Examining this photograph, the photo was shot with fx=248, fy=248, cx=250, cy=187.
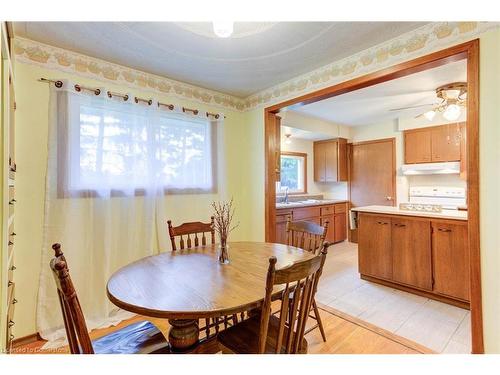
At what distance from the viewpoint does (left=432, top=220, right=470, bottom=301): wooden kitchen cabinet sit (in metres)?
2.32

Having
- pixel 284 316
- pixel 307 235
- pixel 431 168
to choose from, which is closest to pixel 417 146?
pixel 431 168

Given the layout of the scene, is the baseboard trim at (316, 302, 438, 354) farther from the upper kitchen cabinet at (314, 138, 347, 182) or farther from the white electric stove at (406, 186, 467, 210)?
the upper kitchen cabinet at (314, 138, 347, 182)

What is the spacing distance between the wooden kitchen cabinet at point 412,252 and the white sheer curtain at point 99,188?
2516mm

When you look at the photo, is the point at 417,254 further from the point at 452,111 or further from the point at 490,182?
the point at 452,111

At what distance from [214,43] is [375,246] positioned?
9.01 feet

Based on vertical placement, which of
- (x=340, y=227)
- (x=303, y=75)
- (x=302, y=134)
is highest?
(x=303, y=75)

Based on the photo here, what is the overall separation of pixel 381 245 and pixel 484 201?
4.92 ft

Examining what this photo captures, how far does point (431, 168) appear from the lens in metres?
3.86

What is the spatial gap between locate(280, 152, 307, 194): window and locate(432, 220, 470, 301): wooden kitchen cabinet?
2736 mm

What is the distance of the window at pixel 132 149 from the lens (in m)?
2.05

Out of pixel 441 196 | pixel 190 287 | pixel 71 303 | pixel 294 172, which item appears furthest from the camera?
pixel 294 172

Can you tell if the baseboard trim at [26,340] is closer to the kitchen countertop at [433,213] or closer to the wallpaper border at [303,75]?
the wallpaper border at [303,75]

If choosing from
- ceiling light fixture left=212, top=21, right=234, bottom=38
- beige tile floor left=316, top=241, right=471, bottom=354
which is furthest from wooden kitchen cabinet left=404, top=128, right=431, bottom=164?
ceiling light fixture left=212, top=21, right=234, bottom=38
